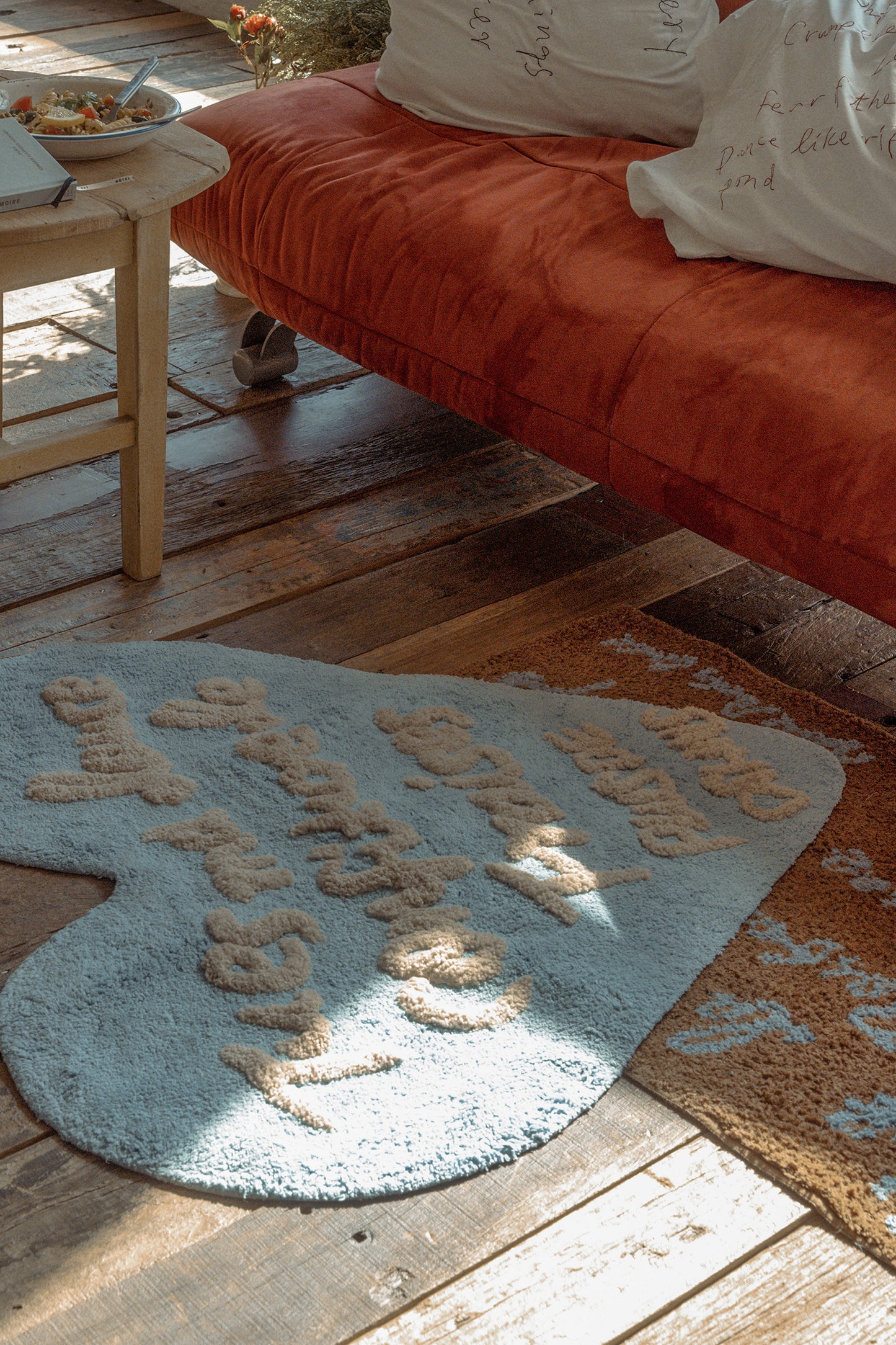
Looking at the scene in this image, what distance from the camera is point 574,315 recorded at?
158 cm

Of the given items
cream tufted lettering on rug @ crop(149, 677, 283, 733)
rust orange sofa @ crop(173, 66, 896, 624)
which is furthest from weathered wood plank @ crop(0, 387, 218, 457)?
cream tufted lettering on rug @ crop(149, 677, 283, 733)

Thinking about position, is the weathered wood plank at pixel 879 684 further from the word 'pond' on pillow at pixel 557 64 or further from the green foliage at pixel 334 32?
the green foliage at pixel 334 32

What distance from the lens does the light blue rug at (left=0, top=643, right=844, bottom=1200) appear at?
40.9 inches

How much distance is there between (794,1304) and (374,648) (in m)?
0.93

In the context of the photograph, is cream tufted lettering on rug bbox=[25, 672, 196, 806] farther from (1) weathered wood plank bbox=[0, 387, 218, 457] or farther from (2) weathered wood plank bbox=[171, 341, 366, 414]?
(2) weathered wood plank bbox=[171, 341, 366, 414]

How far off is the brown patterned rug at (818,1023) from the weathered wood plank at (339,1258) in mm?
75

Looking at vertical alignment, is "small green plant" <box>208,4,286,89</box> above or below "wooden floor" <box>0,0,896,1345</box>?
above

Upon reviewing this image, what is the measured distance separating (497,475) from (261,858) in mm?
949

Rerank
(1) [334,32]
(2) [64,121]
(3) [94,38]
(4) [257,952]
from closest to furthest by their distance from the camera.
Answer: (4) [257,952], (2) [64,121], (1) [334,32], (3) [94,38]

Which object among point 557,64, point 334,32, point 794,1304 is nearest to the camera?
point 794,1304

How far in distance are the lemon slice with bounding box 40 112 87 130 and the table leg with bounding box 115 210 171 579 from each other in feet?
0.49

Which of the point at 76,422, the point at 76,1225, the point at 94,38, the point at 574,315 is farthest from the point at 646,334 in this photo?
the point at 94,38

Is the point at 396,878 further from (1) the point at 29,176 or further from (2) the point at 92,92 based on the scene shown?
(2) the point at 92,92

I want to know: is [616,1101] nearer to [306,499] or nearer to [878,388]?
[878,388]
